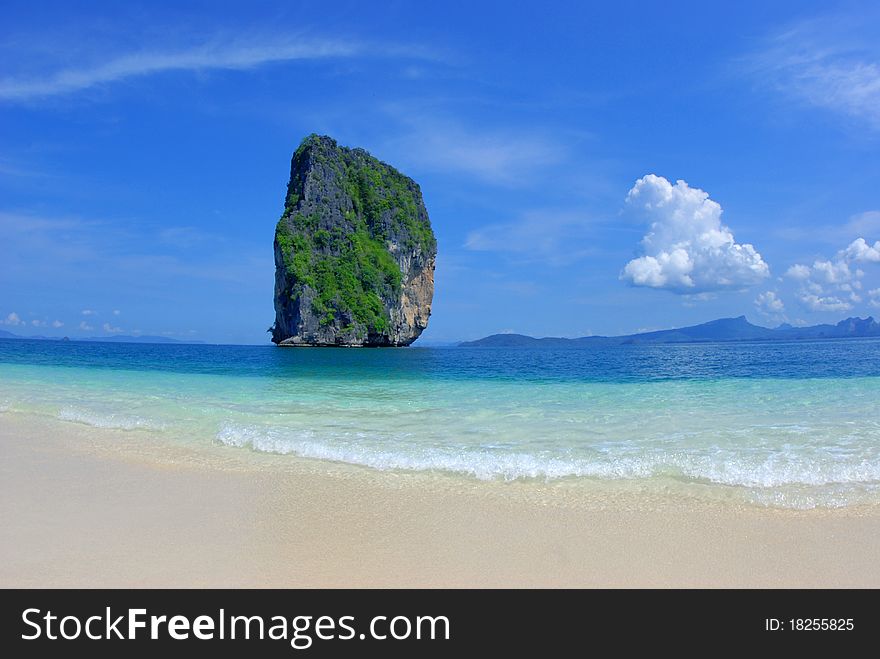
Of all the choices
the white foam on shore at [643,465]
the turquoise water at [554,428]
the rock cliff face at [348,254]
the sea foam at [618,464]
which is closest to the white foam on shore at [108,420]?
the turquoise water at [554,428]

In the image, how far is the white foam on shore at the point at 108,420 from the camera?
945 cm

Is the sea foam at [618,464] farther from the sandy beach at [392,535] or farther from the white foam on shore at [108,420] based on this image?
the white foam on shore at [108,420]

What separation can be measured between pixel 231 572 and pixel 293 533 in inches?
29.6

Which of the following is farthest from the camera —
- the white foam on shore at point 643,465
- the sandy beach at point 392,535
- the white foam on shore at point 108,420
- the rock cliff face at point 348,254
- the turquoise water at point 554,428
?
the rock cliff face at point 348,254

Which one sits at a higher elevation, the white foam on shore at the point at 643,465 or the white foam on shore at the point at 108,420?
the white foam on shore at the point at 108,420

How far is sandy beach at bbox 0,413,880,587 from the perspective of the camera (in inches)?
134

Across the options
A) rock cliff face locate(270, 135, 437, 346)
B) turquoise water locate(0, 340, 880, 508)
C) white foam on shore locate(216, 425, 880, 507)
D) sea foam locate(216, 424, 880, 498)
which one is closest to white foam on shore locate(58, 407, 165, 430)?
turquoise water locate(0, 340, 880, 508)

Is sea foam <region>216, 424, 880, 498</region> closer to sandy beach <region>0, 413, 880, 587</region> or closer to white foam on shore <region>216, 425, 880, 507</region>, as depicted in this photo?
white foam on shore <region>216, 425, 880, 507</region>

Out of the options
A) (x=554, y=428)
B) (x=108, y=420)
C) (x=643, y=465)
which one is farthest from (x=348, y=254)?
(x=643, y=465)

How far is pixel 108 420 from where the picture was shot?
10.0 metres

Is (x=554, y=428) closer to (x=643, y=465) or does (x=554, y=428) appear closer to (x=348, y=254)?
(x=643, y=465)

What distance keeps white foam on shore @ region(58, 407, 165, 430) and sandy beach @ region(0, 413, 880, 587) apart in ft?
11.1

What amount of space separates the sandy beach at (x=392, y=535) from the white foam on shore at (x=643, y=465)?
468mm
